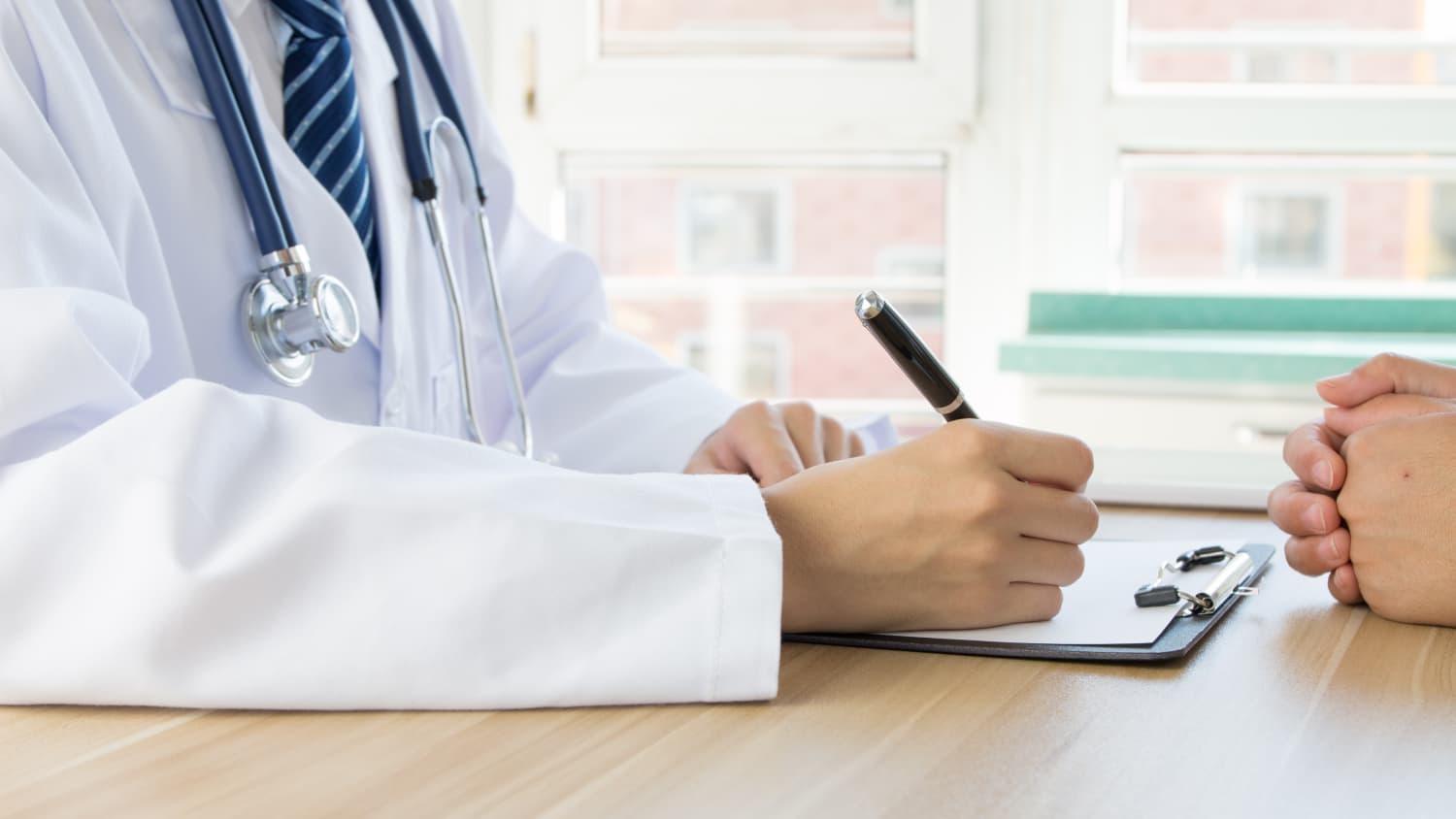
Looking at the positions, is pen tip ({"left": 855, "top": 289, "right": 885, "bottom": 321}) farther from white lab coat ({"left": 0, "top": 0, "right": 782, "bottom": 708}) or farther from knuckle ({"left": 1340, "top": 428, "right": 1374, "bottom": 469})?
knuckle ({"left": 1340, "top": 428, "right": 1374, "bottom": 469})

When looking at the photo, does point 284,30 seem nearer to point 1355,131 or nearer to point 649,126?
point 649,126

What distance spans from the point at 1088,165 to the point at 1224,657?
1794mm

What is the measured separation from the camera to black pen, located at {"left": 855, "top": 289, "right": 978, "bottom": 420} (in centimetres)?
70

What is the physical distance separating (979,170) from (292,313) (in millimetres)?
1700

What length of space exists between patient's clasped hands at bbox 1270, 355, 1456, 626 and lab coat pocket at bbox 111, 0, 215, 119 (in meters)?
0.71

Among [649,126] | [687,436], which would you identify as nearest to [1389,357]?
[687,436]

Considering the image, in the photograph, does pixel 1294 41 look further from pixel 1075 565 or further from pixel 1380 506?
pixel 1075 565

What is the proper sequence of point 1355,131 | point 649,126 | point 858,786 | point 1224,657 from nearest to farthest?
point 858,786 < point 1224,657 < point 1355,131 < point 649,126

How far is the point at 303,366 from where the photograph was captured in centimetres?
90

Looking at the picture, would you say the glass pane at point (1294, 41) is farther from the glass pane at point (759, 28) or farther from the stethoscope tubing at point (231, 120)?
the stethoscope tubing at point (231, 120)

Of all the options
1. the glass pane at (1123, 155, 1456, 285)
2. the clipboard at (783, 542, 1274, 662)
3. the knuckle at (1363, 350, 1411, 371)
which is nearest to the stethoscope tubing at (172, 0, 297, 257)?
the clipboard at (783, 542, 1274, 662)

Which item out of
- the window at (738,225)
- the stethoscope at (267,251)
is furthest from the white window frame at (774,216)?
the stethoscope at (267,251)

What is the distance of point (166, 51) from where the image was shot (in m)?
0.85

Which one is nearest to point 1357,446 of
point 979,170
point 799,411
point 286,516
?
point 799,411
